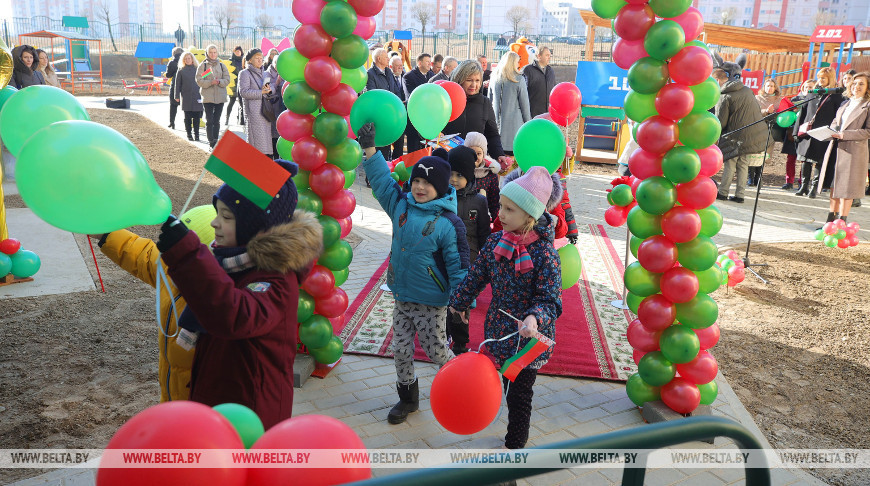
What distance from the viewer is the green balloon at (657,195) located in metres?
4.04

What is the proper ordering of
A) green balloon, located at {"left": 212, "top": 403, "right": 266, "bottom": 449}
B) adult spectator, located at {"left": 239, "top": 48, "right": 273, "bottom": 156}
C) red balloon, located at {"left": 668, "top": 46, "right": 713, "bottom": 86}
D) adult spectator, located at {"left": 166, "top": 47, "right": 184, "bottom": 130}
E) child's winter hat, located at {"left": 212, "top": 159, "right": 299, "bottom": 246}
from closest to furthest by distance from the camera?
green balloon, located at {"left": 212, "top": 403, "right": 266, "bottom": 449} < child's winter hat, located at {"left": 212, "top": 159, "right": 299, "bottom": 246} < red balloon, located at {"left": 668, "top": 46, "right": 713, "bottom": 86} < adult spectator, located at {"left": 239, "top": 48, "right": 273, "bottom": 156} < adult spectator, located at {"left": 166, "top": 47, "right": 184, "bottom": 130}

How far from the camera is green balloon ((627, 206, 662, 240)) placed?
13.8 ft

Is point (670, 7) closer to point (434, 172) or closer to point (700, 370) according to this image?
point (434, 172)

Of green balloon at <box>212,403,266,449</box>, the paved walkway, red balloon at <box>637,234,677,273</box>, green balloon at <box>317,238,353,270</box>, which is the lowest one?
the paved walkway

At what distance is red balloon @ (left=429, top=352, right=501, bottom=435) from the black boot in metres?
1.44

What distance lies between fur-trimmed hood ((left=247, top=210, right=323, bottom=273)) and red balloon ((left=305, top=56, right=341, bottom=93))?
6.87ft

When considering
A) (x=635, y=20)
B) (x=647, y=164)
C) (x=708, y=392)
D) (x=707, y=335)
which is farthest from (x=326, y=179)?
(x=708, y=392)

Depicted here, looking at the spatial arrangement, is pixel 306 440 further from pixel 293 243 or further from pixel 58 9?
pixel 58 9

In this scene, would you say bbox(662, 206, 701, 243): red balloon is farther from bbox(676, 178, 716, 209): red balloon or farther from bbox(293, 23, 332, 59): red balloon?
bbox(293, 23, 332, 59): red balloon

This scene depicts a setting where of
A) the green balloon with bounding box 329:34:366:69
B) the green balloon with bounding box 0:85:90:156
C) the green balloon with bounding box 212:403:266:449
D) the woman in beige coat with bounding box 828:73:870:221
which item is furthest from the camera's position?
the woman in beige coat with bounding box 828:73:870:221

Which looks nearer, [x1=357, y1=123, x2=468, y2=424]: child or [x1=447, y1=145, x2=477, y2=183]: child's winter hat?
[x1=357, y1=123, x2=468, y2=424]: child

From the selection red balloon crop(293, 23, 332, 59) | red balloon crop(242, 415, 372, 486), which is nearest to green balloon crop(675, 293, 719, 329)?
red balloon crop(293, 23, 332, 59)

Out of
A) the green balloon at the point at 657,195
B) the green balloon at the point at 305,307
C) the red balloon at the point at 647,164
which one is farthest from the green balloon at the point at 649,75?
the green balloon at the point at 305,307

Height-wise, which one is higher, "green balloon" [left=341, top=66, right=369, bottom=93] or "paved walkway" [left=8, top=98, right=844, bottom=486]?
"green balloon" [left=341, top=66, right=369, bottom=93]
